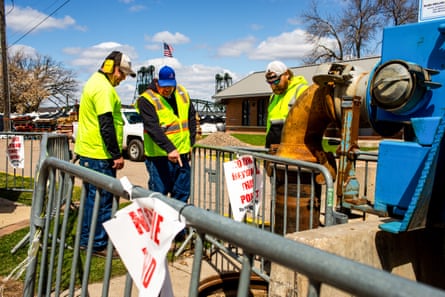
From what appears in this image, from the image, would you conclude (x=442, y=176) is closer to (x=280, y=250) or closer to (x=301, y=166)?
(x=301, y=166)

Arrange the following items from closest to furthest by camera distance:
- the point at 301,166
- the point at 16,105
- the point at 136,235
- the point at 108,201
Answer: the point at 136,235
the point at 301,166
the point at 108,201
the point at 16,105

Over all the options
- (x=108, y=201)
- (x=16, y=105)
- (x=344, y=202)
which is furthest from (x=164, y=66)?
(x=16, y=105)

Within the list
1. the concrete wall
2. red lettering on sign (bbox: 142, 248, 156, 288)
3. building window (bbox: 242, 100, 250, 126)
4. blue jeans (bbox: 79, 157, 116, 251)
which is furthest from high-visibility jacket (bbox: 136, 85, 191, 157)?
building window (bbox: 242, 100, 250, 126)

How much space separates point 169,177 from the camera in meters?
4.61

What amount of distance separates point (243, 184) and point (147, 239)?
7.50 feet

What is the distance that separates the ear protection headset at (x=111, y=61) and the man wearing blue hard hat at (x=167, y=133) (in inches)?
18.9

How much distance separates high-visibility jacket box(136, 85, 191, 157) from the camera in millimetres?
4504

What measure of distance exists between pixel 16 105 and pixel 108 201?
1855 inches

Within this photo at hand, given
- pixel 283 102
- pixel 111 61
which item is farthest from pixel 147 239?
pixel 283 102

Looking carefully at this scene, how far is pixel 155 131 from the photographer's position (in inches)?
173

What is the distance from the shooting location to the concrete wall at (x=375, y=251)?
229 centimetres

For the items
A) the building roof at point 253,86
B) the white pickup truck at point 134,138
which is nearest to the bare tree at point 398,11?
the building roof at point 253,86

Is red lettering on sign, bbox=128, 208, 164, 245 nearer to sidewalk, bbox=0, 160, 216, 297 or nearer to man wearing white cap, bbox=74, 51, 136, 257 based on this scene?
sidewalk, bbox=0, 160, 216, 297

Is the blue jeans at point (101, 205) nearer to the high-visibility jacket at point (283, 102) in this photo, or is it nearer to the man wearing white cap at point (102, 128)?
the man wearing white cap at point (102, 128)
